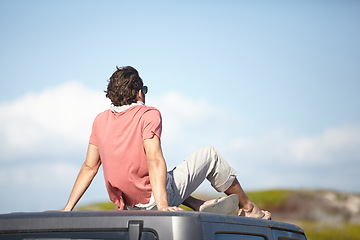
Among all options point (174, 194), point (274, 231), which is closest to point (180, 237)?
point (274, 231)

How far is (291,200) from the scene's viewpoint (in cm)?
2300

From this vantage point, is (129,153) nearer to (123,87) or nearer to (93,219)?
(123,87)

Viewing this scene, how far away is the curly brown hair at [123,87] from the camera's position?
4.48 m

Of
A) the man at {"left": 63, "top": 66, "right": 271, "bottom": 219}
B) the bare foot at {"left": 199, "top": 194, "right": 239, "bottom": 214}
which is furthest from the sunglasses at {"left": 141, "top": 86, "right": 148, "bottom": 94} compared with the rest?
the bare foot at {"left": 199, "top": 194, "right": 239, "bottom": 214}

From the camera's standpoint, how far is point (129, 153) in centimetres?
424

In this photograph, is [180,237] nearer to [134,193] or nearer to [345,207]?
[134,193]

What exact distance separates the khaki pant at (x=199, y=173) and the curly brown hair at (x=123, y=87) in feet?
2.09

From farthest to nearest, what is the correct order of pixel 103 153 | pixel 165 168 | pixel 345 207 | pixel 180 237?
pixel 345 207 → pixel 103 153 → pixel 165 168 → pixel 180 237

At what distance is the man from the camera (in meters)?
4.16

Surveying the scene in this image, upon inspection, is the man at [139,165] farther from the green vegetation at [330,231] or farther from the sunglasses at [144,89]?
the green vegetation at [330,231]

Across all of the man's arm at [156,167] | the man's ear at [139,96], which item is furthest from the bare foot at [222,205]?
the man's ear at [139,96]

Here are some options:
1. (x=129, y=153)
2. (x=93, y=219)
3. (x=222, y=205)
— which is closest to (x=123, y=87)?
(x=129, y=153)

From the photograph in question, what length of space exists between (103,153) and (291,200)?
63.9 ft

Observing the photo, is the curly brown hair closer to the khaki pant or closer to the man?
the man
